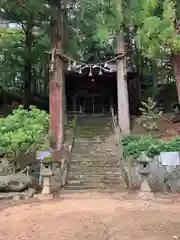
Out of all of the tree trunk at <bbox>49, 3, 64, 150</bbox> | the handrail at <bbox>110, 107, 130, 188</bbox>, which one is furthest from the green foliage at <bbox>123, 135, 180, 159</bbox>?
the tree trunk at <bbox>49, 3, 64, 150</bbox>

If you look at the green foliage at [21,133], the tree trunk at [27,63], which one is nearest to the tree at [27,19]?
the tree trunk at [27,63]

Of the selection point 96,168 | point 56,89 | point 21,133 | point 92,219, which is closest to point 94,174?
point 96,168

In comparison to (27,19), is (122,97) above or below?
below

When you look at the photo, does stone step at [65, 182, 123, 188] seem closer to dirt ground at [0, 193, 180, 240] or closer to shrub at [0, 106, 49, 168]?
dirt ground at [0, 193, 180, 240]

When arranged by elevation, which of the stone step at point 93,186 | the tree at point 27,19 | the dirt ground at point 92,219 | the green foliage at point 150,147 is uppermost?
the tree at point 27,19

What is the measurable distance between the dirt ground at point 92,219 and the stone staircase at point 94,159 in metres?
1.76

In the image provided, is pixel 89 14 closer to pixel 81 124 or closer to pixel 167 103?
pixel 81 124

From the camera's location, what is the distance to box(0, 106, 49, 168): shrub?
10453mm

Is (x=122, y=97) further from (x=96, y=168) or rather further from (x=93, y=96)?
(x=93, y=96)

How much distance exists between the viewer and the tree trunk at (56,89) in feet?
48.8

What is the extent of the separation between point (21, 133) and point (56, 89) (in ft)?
17.2

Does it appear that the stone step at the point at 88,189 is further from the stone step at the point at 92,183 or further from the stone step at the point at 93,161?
the stone step at the point at 93,161

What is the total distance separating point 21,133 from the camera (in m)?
10.5

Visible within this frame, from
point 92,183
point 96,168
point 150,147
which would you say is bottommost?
point 92,183
